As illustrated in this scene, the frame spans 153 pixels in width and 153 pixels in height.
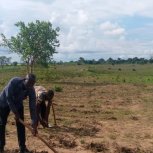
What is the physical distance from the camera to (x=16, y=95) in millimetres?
9008

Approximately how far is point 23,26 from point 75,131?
104 feet

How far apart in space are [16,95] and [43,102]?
3612 mm

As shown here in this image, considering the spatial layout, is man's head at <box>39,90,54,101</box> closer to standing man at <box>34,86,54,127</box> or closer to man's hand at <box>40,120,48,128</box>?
standing man at <box>34,86,54,127</box>

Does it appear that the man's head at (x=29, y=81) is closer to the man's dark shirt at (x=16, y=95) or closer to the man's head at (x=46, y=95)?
the man's dark shirt at (x=16, y=95)

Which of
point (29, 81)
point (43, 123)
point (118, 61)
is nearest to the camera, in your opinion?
point (29, 81)

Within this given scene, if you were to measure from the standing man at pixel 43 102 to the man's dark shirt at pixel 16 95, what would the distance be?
3.03 meters

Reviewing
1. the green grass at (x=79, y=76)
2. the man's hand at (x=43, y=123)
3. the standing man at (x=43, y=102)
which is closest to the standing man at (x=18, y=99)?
the standing man at (x=43, y=102)

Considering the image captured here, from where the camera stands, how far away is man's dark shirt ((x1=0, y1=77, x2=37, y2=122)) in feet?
29.0

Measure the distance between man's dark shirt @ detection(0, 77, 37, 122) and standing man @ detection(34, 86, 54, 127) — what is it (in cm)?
303

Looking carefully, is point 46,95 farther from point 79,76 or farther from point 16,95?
point 79,76

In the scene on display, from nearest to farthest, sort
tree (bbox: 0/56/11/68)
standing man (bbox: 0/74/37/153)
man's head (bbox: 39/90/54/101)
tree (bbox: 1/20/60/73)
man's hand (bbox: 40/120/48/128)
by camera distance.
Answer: standing man (bbox: 0/74/37/153) → man's head (bbox: 39/90/54/101) → man's hand (bbox: 40/120/48/128) → tree (bbox: 1/20/60/73) → tree (bbox: 0/56/11/68)

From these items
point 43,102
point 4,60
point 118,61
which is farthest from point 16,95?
point 118,61

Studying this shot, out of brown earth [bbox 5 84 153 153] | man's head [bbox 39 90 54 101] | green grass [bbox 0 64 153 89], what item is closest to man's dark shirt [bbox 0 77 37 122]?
brown earth [bbox 5 84 153 153]

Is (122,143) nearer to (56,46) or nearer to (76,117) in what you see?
(76,117)
